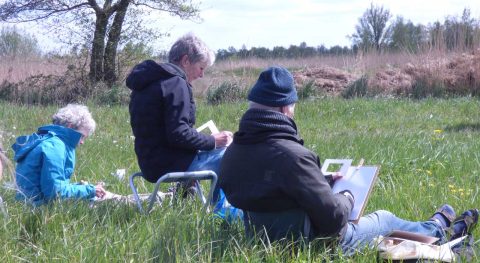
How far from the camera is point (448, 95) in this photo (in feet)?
53.9

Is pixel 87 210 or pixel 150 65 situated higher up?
pixel 150 65

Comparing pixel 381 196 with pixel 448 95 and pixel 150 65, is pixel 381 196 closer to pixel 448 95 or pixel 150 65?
pixel 150 65

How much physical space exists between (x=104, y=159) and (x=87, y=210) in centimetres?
342

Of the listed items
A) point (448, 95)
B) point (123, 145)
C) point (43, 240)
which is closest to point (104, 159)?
point (123, 145)

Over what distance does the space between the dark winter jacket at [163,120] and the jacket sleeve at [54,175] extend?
1.80ft

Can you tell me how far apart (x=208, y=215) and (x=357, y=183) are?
3.02 feet

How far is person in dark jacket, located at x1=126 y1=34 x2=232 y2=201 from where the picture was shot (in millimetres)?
5109

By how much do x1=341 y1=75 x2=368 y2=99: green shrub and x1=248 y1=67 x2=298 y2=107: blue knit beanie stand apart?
43.4 feet

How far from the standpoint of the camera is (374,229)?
4.38 m

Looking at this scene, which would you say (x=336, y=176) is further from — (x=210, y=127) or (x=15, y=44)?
(x=15, y=44)

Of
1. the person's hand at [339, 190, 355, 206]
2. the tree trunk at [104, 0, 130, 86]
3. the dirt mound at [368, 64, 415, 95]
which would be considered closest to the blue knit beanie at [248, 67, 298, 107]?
the person's hand at [339, 190, 355, 206]

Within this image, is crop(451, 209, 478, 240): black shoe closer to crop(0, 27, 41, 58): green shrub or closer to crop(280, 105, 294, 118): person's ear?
crop(280, 105, 294, 118): person's ear

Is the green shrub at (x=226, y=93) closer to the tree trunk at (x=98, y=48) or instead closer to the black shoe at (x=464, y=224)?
the tree trunk at (x=98, y=48)

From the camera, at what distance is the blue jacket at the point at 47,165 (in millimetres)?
4988
